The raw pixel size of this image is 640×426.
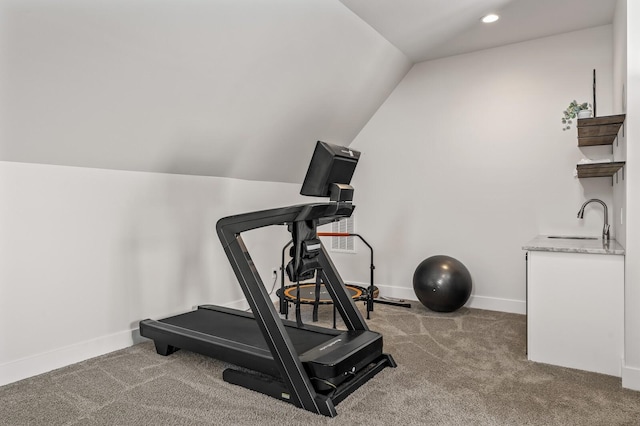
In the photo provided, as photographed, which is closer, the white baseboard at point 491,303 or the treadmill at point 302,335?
the treadmill at point 302,335

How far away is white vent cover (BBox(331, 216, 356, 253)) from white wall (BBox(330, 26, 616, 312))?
0.12 meters

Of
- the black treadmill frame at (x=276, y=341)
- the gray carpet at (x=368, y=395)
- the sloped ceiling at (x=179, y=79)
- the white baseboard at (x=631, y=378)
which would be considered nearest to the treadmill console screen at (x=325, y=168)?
the black treadmill frame at (x=276, y=341)

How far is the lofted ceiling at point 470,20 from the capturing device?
350 centimetres

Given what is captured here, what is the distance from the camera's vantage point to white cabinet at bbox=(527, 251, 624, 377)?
274 centimetres

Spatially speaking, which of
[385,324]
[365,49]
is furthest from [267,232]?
[365,49]

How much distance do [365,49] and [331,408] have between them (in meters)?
3.10

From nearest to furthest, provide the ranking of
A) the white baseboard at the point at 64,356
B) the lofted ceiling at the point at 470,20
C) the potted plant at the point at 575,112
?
the white baseboard at the point at 64,356, the potted plant at the point at 575,112, the lofted ceiling at the point at 470,20

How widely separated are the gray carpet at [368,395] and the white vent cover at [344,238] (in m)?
2.20

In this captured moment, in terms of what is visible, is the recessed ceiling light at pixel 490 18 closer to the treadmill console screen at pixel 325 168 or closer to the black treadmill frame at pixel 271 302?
the treadmill console screen at pixel 325 168

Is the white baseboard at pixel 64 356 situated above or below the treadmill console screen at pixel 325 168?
below

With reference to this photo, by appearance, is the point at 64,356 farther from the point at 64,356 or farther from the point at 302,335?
the point at 302,335

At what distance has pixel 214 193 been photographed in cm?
418

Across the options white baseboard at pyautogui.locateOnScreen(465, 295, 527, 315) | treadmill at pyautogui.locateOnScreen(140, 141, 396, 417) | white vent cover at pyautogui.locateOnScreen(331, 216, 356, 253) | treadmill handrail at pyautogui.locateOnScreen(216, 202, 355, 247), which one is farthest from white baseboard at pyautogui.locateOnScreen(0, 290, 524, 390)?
white vent cover at pyautogui.locateOnScreen(331, 216, 356, 253)

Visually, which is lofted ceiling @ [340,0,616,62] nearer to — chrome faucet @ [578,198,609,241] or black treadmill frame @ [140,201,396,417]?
chrome faucet @ [578,198,609,241]
